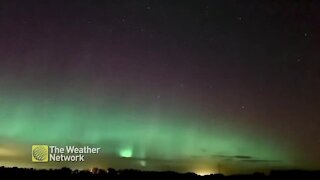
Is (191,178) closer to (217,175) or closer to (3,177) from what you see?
(217,175)

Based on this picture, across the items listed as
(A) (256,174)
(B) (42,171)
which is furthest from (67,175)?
(A) (256,174)

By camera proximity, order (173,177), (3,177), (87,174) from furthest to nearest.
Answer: (173,177)
(87,174)
(3,177)

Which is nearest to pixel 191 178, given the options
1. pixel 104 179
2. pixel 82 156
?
pixel 104 179

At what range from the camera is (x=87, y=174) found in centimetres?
4153

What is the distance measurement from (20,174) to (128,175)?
1075cm

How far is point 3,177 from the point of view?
36.1 meters

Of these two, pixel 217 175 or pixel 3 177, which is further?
pixel 217 175

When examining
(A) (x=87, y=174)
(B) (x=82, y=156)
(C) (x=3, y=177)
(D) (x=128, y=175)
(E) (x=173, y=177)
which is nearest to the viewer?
(B) (x=82, y=156)

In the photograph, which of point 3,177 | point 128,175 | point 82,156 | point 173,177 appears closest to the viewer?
point 82,156

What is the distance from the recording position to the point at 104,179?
42562mm

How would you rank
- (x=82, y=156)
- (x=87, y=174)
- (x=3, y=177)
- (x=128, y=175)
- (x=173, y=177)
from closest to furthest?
(x=82, y=156)
(x=3, y=177)
(x=87, y=174)
(x=128, y=175)
(x=173, y=177)

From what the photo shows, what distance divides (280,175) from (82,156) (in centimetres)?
2953

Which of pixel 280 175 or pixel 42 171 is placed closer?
pixel 42 171

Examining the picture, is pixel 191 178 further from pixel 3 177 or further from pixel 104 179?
pixel 3 177
